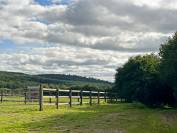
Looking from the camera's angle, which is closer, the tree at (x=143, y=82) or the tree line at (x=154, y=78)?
the tree line at (x=154, y=78)

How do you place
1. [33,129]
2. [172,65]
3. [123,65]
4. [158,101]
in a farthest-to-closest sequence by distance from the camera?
[123,65] → [158,101] → [172,65] → [33,129]

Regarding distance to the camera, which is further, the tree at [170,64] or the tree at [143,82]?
the tree at [143,82]

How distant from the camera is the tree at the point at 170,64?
101 feet

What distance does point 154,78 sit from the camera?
120 feet

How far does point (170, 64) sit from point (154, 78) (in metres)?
5.87

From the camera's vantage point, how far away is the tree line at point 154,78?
31312 mm

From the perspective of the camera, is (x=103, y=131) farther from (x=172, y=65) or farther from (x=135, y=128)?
(x=172, y=65)

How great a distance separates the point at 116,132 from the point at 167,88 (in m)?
21.3

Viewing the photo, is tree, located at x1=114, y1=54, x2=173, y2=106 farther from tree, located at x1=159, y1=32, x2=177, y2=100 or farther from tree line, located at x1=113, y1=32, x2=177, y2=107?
tree, located at x1=159, y1=32, x2=177, y2=100

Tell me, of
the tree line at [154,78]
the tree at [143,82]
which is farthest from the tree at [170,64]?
the tree at [143,82]

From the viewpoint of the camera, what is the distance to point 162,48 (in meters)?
34.4

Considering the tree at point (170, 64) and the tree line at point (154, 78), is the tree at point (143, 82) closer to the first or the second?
the tree line at point (154, 78)

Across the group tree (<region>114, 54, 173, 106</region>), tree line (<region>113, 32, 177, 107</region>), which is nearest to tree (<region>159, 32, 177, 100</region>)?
tree line (<region>113, 32, 177, 107</region>)

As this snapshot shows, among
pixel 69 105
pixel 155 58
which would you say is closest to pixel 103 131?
pixel 69 105
